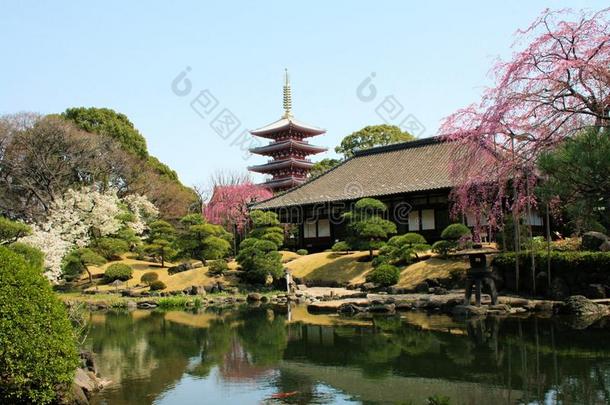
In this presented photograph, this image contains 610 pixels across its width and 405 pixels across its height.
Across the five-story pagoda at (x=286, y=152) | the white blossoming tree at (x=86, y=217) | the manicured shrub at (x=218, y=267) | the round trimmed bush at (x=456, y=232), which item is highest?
the five-story pagoda at (x=286, y=152)

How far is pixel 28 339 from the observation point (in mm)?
5988

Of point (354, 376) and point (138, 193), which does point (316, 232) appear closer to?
point (138, 193)

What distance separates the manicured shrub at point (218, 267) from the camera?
24.2 m

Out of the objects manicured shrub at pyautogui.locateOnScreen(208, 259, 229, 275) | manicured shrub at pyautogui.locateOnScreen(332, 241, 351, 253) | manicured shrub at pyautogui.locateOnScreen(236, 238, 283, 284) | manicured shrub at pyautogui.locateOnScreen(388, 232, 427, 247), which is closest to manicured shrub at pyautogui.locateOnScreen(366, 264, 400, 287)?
manicured shrub at pyautogui.locateOnScreen(388, 232, 427, 247)

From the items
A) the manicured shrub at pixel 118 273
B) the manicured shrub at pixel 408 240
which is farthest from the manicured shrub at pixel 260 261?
the manicured shrub at pixel 118 273

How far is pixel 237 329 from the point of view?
45.9 feet

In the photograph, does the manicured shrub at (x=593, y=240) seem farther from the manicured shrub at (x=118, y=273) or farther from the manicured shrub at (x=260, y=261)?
the manicured shrub at (x=118, y=273)

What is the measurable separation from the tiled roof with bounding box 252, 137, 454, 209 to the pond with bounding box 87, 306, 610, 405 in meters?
12.9

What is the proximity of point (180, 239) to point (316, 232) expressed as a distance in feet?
23.9

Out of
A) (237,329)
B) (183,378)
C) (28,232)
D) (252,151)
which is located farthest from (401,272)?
(252,151)

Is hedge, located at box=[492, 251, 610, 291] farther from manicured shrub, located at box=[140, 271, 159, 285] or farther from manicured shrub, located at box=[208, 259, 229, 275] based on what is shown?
manicured shrub, located at box=[140, 271, 159, 285]

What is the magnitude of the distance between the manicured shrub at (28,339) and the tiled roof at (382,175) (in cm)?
2024

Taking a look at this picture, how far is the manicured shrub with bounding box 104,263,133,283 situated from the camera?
2616 centimetres

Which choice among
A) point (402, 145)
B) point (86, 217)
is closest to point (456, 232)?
point (402, 145)
